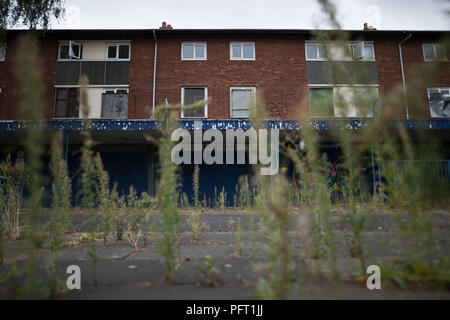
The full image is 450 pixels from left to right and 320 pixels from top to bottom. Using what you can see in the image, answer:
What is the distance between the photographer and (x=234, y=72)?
1641 centimetres

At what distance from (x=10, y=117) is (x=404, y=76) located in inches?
875

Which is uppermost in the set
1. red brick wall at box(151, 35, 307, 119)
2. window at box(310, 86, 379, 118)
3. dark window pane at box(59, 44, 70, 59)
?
dark window pane at box(59, 44, 70, 59)

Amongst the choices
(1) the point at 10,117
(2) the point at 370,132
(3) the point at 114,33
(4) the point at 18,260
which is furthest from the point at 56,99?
(2) the point at 370,132

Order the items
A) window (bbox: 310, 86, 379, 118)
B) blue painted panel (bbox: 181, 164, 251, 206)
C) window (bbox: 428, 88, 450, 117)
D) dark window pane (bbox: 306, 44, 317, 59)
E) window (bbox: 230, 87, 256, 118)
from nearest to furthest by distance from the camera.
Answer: window (bbox: 310, 86, 379, 118) → blue painted panel (bbox: 181, 164, 251, 206) → window (bbox: 230, 87, 256, 118) → window (bbox: 428, 88, 450, 117) → dark window pane (bbox: 306, 44, 317, 59)

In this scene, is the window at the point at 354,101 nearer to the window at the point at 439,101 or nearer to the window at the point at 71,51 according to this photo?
the window at the point at 439,101

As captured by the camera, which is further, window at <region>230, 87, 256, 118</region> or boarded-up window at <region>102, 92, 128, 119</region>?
boarded-up window at <region>102, 92, 128, 119</region>

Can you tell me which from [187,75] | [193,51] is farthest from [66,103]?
[193,51]

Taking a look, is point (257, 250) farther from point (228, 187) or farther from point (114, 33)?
point (114, 33)

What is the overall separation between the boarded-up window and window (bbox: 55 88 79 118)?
158 centimetres

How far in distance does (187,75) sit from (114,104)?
4468 millimetres

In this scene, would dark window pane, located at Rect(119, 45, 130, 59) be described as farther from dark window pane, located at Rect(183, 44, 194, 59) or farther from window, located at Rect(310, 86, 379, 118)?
window, located at Rect(310, 86, 379, 118)

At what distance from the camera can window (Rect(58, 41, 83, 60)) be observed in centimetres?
1658

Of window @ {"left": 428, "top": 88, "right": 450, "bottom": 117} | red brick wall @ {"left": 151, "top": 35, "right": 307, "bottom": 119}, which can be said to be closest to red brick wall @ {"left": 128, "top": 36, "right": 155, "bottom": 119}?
red brick wall @ {"left": 151, "top": 35, "right": 307, "bottom": 119}

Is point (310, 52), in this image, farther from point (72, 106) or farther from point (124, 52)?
point (72, 106)
